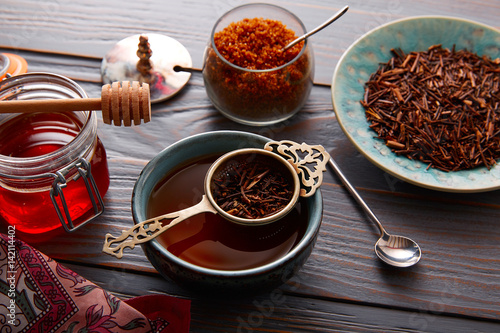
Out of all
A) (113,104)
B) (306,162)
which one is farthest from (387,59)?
(113,104)

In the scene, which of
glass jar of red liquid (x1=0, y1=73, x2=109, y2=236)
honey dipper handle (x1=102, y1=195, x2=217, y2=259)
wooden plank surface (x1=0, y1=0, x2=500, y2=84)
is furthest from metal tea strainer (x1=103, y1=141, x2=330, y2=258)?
wooden plank surface (x1=0, y1=0, x2=500, y2=84)

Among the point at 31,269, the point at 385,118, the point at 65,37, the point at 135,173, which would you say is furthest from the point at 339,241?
the point at 65,37

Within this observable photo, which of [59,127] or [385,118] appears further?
[385,118]

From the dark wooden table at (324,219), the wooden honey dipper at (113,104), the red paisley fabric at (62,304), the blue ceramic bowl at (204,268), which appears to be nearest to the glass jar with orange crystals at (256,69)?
the dark wooden table at (324,219)

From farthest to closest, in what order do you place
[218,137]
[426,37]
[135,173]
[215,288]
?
1. [426,37]
2. [135,173]
3. [218,137]
4. [215,288]

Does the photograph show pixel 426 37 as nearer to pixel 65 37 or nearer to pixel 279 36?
pixel 279 36

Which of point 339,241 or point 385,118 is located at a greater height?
point 385,118
